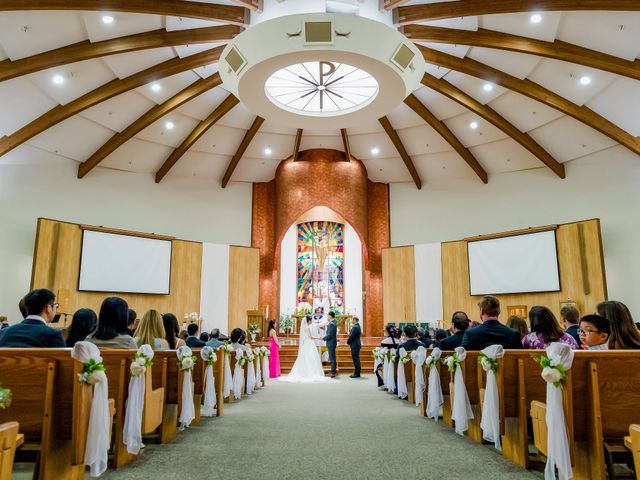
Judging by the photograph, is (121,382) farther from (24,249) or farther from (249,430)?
(24,249)

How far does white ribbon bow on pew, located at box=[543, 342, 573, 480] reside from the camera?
2.60 m

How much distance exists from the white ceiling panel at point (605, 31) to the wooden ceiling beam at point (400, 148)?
4967 millimetres

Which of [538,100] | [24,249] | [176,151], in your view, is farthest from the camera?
[176,151]

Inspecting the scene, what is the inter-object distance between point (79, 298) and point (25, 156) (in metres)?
3.66

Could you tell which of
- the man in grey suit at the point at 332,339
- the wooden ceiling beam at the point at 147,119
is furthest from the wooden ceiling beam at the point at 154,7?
the man in grey suit at the point at 332,339

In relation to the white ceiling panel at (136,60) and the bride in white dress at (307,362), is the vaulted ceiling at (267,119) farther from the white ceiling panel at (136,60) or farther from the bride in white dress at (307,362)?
the bride in white dress at (307,362)

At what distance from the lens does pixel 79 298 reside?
480 inches

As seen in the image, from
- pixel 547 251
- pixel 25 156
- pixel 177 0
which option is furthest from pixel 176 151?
pixel 547 251

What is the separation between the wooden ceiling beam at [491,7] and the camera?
282 inches

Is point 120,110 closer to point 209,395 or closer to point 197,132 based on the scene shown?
point 197,132

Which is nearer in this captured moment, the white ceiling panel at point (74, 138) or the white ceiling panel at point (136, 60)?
the white ceiling panel at point (136, 60)

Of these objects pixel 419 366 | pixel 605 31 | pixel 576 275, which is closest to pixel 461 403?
pixel 419 366

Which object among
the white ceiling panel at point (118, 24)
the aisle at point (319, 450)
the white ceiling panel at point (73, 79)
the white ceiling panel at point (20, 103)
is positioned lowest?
the aisle at point (319, 450)

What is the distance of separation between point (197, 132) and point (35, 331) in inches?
402
